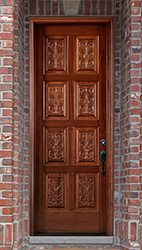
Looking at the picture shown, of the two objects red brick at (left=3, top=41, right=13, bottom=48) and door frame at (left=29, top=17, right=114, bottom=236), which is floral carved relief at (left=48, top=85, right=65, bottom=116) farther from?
red brick at (left=3, top=41, right=13, bottom=48)

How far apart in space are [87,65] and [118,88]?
425 mm

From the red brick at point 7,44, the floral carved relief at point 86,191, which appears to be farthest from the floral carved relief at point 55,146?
the red brick at point 7,44

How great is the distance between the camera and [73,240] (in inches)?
157

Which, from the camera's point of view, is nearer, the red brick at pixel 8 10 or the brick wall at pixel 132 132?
the red brick at pixel 8 10

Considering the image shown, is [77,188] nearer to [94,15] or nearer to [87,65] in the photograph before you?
[87,65]

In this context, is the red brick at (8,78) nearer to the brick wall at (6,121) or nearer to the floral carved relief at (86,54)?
the brick wall at (6,121)

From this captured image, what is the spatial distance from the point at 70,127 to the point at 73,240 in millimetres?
1137

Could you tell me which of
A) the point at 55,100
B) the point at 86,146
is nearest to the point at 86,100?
the point at 55,100

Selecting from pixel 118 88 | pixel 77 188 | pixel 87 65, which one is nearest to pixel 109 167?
pixel 77 188

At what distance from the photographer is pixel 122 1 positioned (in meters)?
4.11

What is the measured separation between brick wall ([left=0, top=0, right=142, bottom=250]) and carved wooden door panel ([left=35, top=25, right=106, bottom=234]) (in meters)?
0.18

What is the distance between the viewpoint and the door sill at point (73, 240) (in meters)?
3.98

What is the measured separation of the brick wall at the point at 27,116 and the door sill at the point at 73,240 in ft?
0.20

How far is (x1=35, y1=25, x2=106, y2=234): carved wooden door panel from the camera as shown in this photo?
420cm
